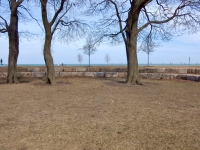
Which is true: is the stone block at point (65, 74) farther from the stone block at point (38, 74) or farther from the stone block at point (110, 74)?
the stone block at point (110, 74)

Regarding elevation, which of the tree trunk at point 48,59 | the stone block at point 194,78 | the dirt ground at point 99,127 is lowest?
the dirt ground at point 99,127

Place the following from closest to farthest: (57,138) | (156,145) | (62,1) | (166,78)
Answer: (156,145)
(57,138)
(62,1)
(166,78)

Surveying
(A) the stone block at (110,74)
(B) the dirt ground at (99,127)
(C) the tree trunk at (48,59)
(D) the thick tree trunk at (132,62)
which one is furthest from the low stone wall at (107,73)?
(B) the dirt ground at (99,127)

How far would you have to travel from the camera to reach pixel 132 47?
36.8ft

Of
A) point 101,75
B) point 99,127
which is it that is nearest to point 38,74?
point 101,75

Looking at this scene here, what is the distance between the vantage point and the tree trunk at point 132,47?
1116 cm

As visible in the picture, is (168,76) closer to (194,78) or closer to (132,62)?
(194,78)

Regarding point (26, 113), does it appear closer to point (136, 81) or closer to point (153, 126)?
point (153, 126)

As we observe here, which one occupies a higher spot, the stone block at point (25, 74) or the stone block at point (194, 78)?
the stone block at point (25, 74)

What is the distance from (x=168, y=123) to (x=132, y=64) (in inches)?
289

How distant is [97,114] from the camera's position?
4898 mm

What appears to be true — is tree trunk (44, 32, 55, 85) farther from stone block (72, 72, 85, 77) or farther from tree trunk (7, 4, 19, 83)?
stone block (72, 72, 85, 77)

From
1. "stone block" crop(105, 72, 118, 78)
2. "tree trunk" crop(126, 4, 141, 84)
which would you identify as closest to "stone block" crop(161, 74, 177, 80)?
"stone block" crop(105, 72, 118, 78)

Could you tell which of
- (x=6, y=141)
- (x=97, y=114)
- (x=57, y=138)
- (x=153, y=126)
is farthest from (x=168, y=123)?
(x=6, y=141)
